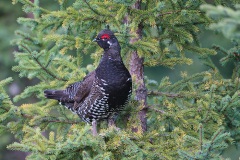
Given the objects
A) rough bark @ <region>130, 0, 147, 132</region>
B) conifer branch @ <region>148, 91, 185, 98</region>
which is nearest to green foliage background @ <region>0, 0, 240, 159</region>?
conifer branch @ <region>148, 91, 185, 98</region>

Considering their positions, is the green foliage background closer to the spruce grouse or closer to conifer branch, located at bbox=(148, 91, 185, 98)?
conifer branch, located at bbox=(148, 91, 185, 98)

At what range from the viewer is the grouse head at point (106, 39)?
5.68m

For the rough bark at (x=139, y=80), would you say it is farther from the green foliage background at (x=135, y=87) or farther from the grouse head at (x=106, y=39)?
the grouse head at (x=106, y=39)

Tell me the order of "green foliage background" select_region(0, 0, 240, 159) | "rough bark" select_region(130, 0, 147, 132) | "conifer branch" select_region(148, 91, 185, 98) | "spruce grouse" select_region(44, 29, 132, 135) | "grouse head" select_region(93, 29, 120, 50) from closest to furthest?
"green foliage background" select_region(0, 0, 240, 159)
"grouse head" select_region(93, 29, 120, 50)
"spruce grouse" select_region(44, 29, 132, 135)
"rough bark" select_region(130, 0, 147, 132)
"conifer branch" select_region(148, 91, 185, 98)

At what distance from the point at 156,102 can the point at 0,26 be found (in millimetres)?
8155

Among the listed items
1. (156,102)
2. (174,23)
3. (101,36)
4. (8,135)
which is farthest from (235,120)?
(8,135)

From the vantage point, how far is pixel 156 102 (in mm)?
6434

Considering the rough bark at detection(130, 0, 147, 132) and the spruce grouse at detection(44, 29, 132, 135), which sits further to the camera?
the rough bark at detection(130, 0, 147, 132)

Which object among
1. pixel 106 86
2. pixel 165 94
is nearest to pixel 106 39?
pixel 106 86

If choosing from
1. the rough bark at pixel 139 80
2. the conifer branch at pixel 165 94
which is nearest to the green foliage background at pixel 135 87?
the conifer branch at pixel 165 94

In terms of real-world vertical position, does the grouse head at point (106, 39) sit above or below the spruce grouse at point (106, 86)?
above

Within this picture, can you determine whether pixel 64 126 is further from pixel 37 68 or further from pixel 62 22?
pixel 62 22

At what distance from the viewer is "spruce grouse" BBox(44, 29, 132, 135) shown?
582 cm

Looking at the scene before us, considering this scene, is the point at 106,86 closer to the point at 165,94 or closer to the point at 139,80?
the point at 139,80
